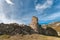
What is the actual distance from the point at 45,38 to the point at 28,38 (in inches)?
228

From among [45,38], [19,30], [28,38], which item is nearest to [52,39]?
[45,38]

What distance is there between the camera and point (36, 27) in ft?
259

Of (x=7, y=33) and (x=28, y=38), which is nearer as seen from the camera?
(x=28, y=38)

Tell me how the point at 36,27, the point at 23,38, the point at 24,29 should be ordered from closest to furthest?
the point at 23,38 < the point at 24,29 < the point at 36,27

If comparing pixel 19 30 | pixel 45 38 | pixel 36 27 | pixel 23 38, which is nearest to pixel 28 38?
pixel 23 38

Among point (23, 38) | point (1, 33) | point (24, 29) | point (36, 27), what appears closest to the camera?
point (23, 38)

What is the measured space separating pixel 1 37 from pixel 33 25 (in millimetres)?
24127

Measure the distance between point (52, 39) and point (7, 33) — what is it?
17.0 metres

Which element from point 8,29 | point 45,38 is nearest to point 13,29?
point 8,29

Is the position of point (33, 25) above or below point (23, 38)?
above

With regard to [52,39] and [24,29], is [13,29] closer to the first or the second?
[24,29]

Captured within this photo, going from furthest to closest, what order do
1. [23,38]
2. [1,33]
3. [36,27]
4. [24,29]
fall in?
[36,27]
[24,29]
[1,33]
[23,38]

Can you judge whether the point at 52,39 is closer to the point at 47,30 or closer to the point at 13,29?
the point at 13,29

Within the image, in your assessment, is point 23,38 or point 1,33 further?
point 1,33
